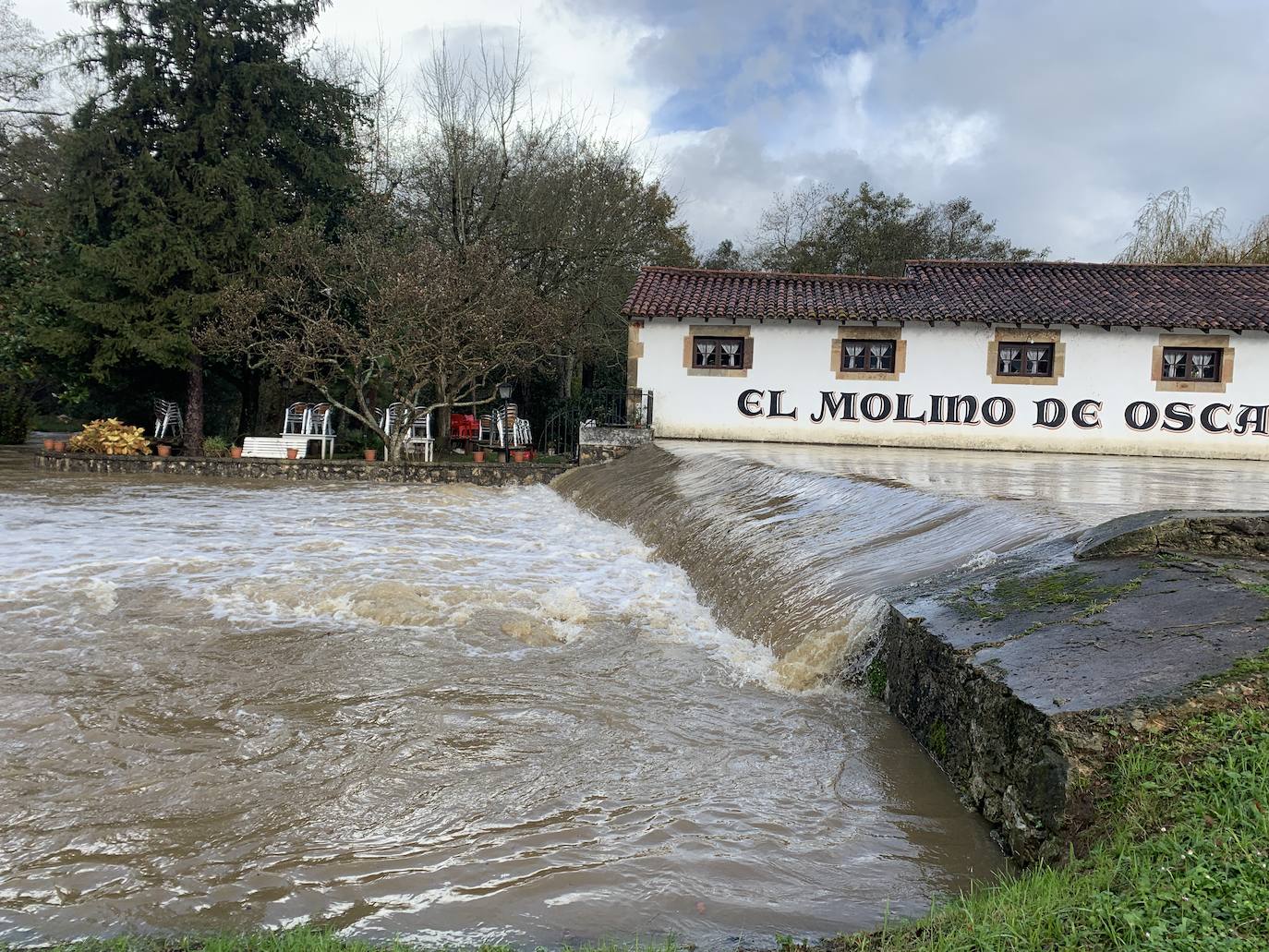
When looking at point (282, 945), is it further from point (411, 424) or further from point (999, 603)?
point (411, 424)

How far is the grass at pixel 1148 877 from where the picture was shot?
1.99 metres

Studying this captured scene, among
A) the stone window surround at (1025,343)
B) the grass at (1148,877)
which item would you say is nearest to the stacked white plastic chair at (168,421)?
the stone window surround at (1025,343)

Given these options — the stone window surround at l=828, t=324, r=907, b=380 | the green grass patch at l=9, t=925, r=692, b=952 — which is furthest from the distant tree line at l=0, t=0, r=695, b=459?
the green grass patch at l=9, t=925, r=692, b=952

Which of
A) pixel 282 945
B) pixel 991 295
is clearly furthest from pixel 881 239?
pixel 282 945

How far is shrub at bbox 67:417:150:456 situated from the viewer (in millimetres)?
15984

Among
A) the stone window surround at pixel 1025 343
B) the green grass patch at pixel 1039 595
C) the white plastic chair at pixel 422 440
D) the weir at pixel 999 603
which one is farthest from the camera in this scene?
the stone window surround at pixel 1025 343

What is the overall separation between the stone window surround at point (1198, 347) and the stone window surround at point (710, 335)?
7.60m

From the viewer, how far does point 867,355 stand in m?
17.6

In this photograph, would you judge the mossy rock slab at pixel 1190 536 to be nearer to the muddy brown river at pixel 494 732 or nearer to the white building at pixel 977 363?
the muddy brown river at pixel 494 732

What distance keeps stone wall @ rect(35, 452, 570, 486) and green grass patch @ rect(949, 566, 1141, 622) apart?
12.3 m

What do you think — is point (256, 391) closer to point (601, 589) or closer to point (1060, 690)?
point (601, 589)

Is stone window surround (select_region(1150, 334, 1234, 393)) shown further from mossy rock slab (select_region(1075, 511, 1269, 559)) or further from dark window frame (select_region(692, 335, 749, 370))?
mossy rock slab (select_region(1075, 511, 1269, 559))

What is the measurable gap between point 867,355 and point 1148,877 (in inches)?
638

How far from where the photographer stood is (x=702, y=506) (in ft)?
29.2
